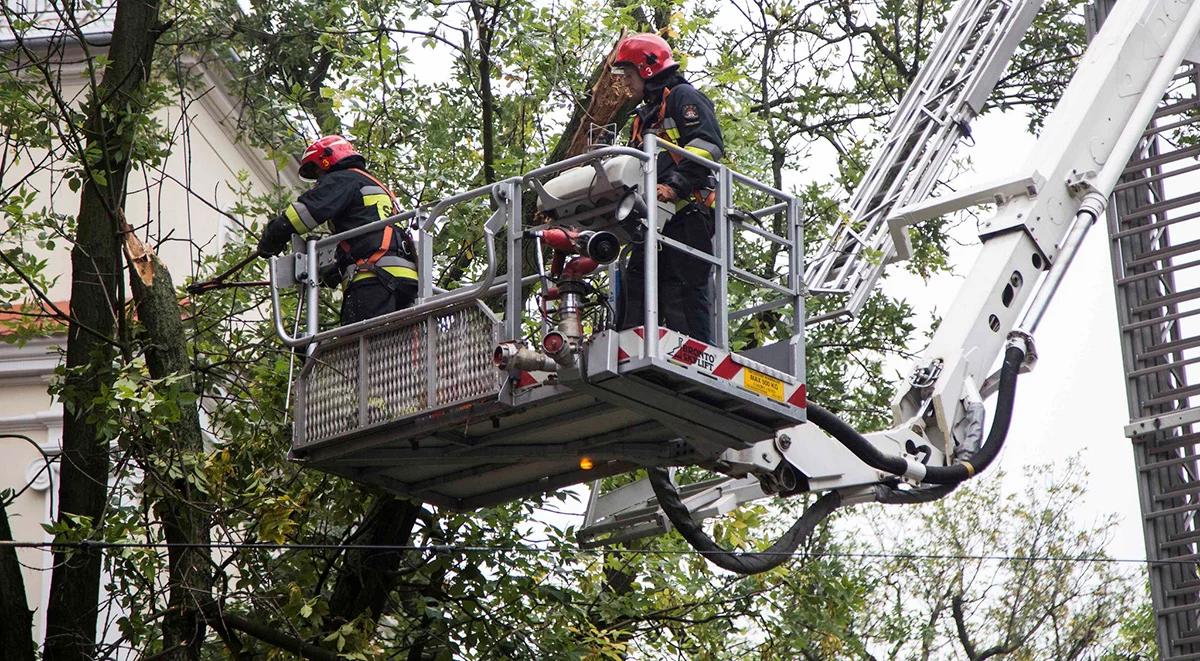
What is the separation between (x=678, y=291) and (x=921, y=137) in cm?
335

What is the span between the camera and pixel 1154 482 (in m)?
13.2

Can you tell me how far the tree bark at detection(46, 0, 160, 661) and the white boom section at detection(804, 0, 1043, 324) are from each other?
4277 millimetres

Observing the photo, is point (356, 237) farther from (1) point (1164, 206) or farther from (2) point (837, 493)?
(1) point (1164, 206)

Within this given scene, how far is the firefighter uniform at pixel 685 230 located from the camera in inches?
355

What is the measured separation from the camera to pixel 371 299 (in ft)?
33.1

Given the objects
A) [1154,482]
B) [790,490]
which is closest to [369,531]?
[790,490]

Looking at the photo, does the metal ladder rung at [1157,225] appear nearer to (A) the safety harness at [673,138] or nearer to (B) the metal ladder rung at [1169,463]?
(B) the metal ladder rung at [1169,463]

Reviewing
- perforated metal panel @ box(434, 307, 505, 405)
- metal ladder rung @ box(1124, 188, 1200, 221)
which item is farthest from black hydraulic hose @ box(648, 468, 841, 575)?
metal ladder rung @ box(1124, 188, 1200, 221)

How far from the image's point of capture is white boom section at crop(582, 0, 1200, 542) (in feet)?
34.0

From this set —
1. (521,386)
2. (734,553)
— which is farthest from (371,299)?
(734,553)

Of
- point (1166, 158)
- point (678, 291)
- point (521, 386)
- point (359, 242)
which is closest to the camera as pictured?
point (521, 386)

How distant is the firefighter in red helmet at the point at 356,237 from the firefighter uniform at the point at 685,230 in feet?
5.28

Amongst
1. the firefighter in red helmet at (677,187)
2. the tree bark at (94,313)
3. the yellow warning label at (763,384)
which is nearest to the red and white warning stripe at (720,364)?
the yellow warning label at (763,384)

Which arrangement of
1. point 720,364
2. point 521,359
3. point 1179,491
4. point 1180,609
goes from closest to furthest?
point 521,359, point 720,364, point 1180,609, point 1179,491
